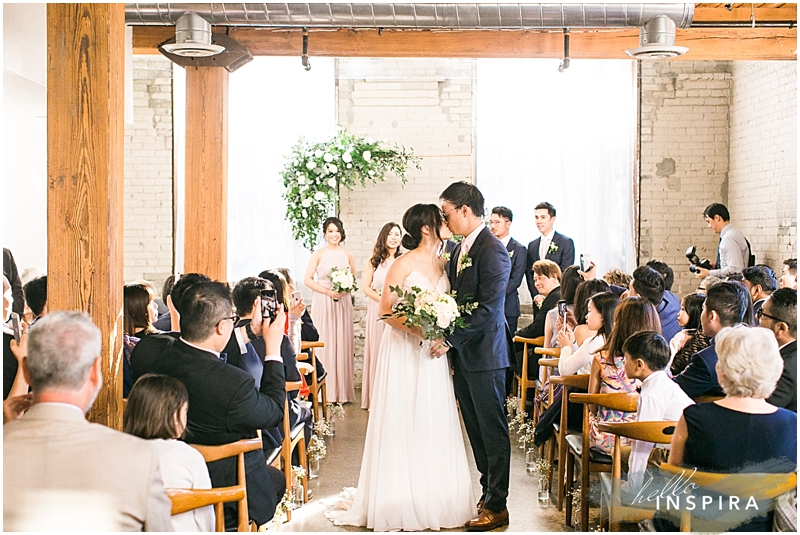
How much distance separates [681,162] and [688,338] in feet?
16.5

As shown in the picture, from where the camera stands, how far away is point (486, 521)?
4379mm

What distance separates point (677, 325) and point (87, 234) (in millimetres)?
3804

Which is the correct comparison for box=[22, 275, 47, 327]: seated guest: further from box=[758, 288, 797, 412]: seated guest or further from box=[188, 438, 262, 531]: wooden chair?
box=[758, 288, 797, 412]: seated guest

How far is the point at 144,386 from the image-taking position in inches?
109

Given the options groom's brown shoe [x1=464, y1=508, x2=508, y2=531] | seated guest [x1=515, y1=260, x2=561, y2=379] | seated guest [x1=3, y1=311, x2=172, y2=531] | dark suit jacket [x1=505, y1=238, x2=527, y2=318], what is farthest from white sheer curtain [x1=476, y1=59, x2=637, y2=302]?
seated guest [x1=3, y1=311, x2=172, y2=531]

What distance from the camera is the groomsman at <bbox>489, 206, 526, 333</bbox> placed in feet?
25.8

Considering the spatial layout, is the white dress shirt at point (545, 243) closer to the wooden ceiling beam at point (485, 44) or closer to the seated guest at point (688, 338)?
the wooden ceiling beam at point (485, 44)

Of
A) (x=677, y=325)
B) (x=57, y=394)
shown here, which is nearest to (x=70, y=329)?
(x=57, y=394)

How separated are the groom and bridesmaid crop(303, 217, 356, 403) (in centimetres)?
349

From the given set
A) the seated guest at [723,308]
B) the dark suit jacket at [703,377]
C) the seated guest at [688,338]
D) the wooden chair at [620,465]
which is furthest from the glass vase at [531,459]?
the dark suit jacket at [703,377]

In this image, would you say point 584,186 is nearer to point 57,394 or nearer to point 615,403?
point 615,403

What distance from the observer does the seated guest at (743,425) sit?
110 inches

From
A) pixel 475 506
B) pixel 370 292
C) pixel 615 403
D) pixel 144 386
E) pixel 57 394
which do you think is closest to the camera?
pixel 57 394

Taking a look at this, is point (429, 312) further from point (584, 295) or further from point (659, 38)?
point (659, 38)
